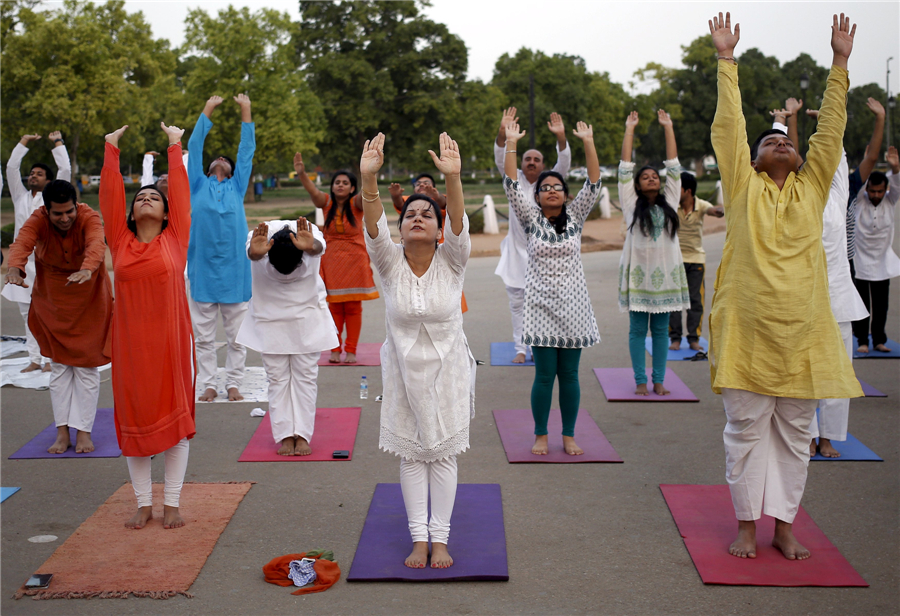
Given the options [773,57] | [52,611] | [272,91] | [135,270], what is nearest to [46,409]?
[135,270]

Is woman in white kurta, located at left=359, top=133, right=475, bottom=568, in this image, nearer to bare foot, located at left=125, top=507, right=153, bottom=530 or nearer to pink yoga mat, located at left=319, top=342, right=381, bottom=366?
bare foot, located at left=125, top=507, right=153, bottom=530

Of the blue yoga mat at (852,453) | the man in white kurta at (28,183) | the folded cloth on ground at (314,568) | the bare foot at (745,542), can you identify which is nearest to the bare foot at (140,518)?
the folded cloth on ground at (314,568)

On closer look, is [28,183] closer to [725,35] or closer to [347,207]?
[347,207]

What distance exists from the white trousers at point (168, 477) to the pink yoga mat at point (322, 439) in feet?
3.51

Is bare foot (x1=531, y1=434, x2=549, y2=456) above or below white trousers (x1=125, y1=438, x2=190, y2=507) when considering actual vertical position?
below

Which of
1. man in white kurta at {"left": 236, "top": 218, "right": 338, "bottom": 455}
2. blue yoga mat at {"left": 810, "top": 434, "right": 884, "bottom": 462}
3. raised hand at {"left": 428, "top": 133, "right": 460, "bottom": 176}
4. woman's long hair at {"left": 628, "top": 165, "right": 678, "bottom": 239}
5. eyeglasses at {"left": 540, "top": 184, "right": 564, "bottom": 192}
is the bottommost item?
blue yoga mat at {"left": 810, "top": 434, "right": 884, "bottom": 462}

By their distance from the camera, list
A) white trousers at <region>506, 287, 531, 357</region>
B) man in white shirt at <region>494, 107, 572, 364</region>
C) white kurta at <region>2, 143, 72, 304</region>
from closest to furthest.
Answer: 1. white kurta at <region>2, 143, 72, 304</region>
2. man in white shirt at <region>494, 107, 572, 364</region>
3. white trousers at <region>506, 287, 531, 357</region>

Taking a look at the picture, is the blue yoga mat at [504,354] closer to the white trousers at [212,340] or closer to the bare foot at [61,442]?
the white trousers at [212,340]

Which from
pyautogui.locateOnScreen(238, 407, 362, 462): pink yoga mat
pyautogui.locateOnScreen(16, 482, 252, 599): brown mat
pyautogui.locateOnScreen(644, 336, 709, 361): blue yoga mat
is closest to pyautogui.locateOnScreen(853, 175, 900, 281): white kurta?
pyautogui.locateOnScreen(644, 336, 709, 361): blue yoga mat

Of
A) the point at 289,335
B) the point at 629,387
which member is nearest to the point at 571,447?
the point at 629,387

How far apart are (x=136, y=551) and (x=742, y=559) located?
3.06 metres

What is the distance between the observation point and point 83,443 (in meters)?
5.79

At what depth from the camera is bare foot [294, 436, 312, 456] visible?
5750mm

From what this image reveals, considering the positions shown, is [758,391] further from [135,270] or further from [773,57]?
[773,57]
